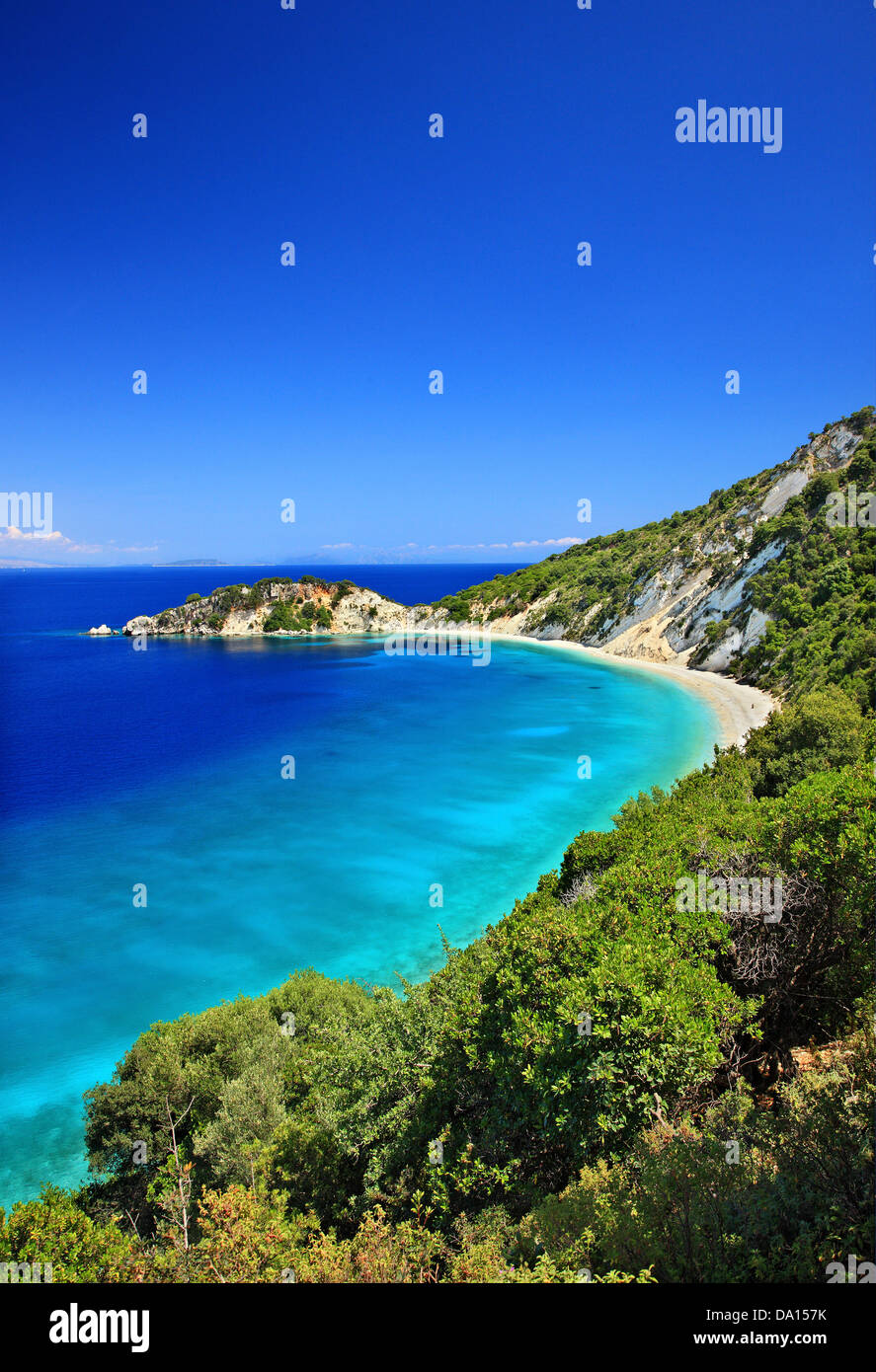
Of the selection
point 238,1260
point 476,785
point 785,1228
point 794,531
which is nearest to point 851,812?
point 785,1228

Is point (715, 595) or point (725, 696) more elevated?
point (715, 595)

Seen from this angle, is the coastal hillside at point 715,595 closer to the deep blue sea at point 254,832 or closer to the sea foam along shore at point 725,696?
the sea foam along shore at point 725,696

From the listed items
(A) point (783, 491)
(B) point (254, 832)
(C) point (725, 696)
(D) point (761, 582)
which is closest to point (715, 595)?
(D) point (761, 582)

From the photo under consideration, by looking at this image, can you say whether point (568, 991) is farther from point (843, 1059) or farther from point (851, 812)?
point (851, 812)

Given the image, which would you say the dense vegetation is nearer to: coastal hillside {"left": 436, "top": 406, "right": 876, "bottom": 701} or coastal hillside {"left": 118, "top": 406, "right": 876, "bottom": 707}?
coastal hillside {"left": 118, "top": 406, "right": 876, "bottom": 707}

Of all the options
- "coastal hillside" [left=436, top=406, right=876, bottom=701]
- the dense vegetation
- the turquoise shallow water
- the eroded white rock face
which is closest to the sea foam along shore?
"coastal hillside" [left=436, top=406, right=876, bottom=701]

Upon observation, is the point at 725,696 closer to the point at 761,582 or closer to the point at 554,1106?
the point at 761,582
